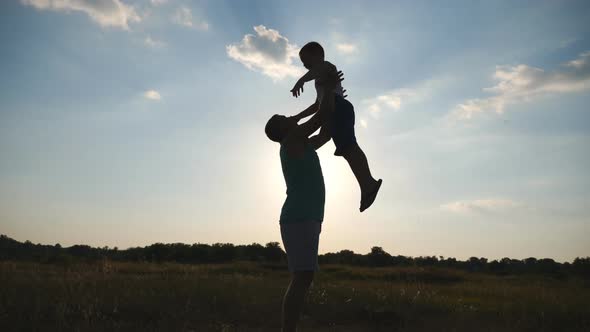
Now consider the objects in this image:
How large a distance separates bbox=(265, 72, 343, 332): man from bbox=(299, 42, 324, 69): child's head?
4.63ft

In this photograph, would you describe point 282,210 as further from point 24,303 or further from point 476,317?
point 476,317

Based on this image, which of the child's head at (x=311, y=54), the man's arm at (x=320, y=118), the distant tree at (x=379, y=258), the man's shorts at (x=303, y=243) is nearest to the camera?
the man's shorts at (x=303, y=243)

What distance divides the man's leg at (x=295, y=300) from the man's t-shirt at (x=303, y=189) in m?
0.50

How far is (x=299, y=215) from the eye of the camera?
3.79 metres

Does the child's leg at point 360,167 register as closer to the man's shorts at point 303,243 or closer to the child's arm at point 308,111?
the child's arm at point 308,111

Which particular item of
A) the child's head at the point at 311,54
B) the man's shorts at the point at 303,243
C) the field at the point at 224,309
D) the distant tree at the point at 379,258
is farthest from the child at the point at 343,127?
the distant tree at the point at 379,258

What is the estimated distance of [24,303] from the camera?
622cm

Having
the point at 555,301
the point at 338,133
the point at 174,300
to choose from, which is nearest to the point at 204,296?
A: the point at 174,300

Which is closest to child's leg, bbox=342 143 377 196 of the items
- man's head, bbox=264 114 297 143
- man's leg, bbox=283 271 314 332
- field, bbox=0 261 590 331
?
man's head, bbox=264 114 297 143

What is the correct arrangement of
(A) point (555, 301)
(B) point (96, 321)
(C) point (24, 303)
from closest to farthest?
(B) point (96, 321), (C) point (24, 303), (A) point (555, 301)

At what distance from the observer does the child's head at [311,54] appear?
520cm

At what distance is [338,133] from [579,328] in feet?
17.6

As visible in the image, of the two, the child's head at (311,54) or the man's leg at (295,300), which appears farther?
the child's head at (311,54)

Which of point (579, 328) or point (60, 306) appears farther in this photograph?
point (579, 328)
